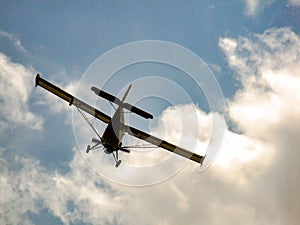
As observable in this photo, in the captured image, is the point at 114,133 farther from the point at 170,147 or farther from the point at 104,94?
the point at 170,147

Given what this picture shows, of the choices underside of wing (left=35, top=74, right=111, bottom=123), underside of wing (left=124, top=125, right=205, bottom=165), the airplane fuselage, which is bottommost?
the airplane fuselage

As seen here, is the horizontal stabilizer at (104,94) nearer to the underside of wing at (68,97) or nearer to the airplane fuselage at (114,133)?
the airplane fuselage at (114,133)

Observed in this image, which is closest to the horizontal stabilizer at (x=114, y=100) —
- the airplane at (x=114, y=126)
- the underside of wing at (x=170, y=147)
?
the airplane at (x=114, y=126)

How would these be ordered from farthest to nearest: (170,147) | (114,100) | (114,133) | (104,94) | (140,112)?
(170,147) → (114,133) → (114,100) → (140,112) → (104,94)

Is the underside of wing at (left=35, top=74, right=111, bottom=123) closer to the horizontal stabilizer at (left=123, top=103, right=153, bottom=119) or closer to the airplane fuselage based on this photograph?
the airplane fuselage

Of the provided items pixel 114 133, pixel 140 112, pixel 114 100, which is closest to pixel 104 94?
pixel 114 100

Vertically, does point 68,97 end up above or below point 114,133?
above

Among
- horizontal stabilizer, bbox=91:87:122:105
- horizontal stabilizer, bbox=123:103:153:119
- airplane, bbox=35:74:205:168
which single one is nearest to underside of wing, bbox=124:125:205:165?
airplane, bbox=35:74:205:168

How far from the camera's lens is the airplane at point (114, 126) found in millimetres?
28711

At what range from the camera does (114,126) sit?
3039 centimetres

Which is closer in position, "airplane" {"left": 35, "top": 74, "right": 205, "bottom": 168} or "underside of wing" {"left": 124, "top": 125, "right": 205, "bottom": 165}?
"airplane" {"left": 35, "top": 74, "right": 205, "bottom": 168}

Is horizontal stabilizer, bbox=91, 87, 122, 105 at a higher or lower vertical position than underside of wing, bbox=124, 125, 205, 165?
lower

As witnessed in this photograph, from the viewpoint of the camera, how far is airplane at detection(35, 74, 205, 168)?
28.7 meters

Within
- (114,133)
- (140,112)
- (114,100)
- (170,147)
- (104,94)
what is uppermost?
(170,147)
